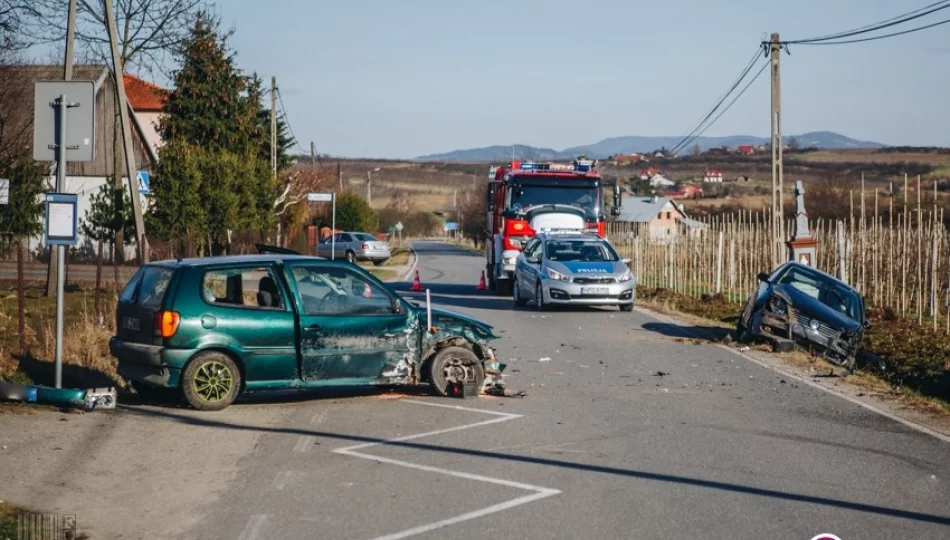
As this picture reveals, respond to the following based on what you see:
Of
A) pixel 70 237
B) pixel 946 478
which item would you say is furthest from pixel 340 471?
pixel 70 237

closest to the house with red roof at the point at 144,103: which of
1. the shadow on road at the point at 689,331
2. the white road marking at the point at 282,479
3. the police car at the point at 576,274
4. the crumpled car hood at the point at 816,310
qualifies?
the police car at the point at 576,274

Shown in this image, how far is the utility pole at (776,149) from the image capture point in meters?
28.8

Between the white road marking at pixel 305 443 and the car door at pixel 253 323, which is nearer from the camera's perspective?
the white road marking at pixel 305 443

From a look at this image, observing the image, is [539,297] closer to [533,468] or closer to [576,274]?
[576,274]

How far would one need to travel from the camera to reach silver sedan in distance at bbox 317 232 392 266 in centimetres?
5790

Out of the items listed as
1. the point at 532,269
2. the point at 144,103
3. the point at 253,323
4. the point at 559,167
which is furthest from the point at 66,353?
the point at 144,103

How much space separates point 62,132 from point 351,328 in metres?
3.81

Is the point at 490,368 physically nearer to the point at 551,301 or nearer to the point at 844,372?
the point at 844,372

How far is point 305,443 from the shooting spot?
10.1 m

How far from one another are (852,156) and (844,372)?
106 metres

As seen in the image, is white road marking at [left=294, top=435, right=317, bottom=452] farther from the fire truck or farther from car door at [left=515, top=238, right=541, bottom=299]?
the fire truck

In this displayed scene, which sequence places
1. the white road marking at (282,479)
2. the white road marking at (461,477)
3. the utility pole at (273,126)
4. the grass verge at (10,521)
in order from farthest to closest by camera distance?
the utility pole at (273,126) < the white road marking at (282,479) < the white road marking at (461,477) < the grass verge at (10,521)

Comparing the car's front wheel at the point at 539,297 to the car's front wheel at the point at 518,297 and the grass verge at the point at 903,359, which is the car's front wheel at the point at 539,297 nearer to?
the car's front wheel at the point at 518,297

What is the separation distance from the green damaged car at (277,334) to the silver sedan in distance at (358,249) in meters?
44.4
